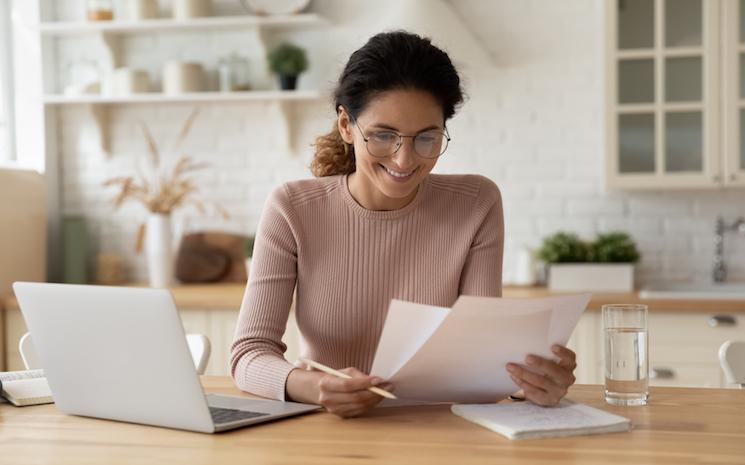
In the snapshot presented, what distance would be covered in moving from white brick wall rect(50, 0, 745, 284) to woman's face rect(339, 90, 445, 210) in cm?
221

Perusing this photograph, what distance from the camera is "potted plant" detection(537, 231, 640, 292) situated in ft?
12.8

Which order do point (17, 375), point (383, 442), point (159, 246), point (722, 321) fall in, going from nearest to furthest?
point (383, 442)
point (17, 375)
point (722, 321)
point (159, 246)

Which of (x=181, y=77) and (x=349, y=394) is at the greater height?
(x=181, y=77)

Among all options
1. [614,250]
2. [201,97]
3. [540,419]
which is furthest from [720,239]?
[540,419]

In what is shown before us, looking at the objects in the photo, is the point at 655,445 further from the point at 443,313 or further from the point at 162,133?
the point at 162,133

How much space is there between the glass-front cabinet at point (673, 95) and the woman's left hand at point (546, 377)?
2.26 metres

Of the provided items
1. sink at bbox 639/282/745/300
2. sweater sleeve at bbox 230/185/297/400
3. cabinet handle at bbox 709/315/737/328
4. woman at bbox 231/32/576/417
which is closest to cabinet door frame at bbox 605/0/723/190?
sink at bbox 639/282/745/300

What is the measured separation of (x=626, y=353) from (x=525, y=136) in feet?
8.41

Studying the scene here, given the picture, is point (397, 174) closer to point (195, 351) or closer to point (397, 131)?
point (397, 131)

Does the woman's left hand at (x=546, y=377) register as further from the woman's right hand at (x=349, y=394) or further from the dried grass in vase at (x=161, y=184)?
the dried grass in vase at (x=161, y=184)

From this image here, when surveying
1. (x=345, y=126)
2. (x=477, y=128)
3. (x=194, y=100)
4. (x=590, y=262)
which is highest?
(x=194, y=100)

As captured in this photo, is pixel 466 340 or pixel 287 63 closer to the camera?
pixel 466 340

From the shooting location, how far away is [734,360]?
228cm

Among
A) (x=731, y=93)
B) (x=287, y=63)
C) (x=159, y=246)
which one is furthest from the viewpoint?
(x=159, y=246)
